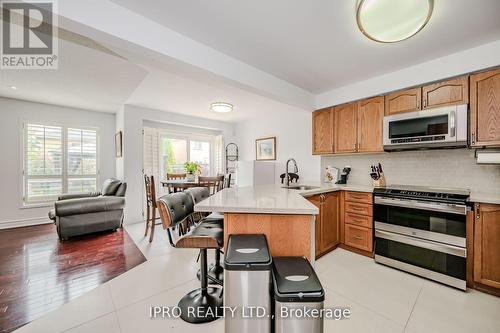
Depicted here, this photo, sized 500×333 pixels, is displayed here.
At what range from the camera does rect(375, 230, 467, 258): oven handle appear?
2.07m

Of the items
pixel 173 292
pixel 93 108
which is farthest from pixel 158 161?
pixel 173 292

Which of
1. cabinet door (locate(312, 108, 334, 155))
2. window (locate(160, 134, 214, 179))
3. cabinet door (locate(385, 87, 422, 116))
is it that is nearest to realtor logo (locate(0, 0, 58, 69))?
window (locate(160, 134, 214, 179))

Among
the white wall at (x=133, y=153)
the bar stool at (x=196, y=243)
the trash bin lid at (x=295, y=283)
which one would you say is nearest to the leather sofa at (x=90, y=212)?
the white wall at (x=133, y=153)

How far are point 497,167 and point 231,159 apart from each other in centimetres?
487

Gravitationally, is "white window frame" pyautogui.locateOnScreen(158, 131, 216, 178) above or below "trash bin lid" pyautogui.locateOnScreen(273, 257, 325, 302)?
above

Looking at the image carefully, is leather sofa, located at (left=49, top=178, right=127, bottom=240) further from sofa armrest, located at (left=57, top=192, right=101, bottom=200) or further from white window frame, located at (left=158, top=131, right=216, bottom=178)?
white window frame, located at (left=158, top=131, right=216, bottom=178)

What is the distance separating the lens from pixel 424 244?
2.26 m

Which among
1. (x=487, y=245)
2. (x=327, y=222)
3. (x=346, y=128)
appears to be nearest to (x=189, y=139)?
(x=346, y=128)

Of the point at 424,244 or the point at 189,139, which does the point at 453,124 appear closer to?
the point at 424,244

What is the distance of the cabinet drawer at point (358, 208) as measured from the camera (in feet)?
9.11

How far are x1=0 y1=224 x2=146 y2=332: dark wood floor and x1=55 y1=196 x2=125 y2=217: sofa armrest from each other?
18.5 inches

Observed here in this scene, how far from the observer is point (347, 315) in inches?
69.1

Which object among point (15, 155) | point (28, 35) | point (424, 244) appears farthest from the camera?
point (15, 155)

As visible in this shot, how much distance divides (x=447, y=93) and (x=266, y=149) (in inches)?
128
